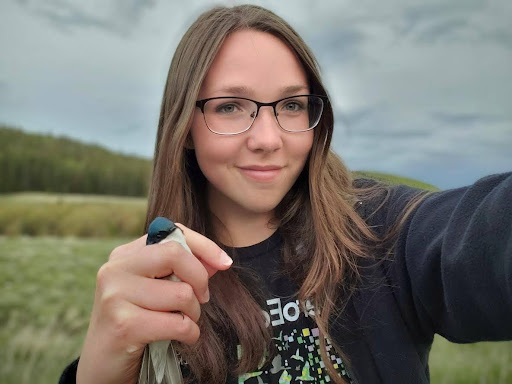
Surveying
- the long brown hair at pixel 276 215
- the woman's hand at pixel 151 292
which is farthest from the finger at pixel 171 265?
the long brown hair at pixel 276 215

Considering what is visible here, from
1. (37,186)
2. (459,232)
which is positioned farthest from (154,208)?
(37,186)

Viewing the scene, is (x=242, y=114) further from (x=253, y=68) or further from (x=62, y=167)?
(x=62, y=167)

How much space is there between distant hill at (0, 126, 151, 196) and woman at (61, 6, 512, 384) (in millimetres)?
4961

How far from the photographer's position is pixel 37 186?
634 cm

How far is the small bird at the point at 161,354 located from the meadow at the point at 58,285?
2672 mm

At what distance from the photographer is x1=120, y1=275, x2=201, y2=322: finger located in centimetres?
101

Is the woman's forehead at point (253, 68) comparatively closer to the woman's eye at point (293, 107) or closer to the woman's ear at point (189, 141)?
the woman's eye at point (293, 107)

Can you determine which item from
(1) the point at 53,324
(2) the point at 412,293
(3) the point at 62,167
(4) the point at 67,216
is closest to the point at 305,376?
(2) the point at 412,293

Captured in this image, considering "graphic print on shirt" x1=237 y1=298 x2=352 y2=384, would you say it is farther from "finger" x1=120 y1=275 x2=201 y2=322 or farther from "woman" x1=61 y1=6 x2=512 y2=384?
"finger" x1=120 y1=275 x2=201 y2=322

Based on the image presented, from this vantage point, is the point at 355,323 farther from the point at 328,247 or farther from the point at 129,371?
the point at 129,371

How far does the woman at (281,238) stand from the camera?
1222 millimetres

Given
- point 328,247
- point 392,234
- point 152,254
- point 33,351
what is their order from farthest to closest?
point 33,351 < point 328,247 < point 392,234 < point 152,254

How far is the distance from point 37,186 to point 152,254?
5993mm

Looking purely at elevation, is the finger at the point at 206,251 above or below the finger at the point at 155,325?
above
